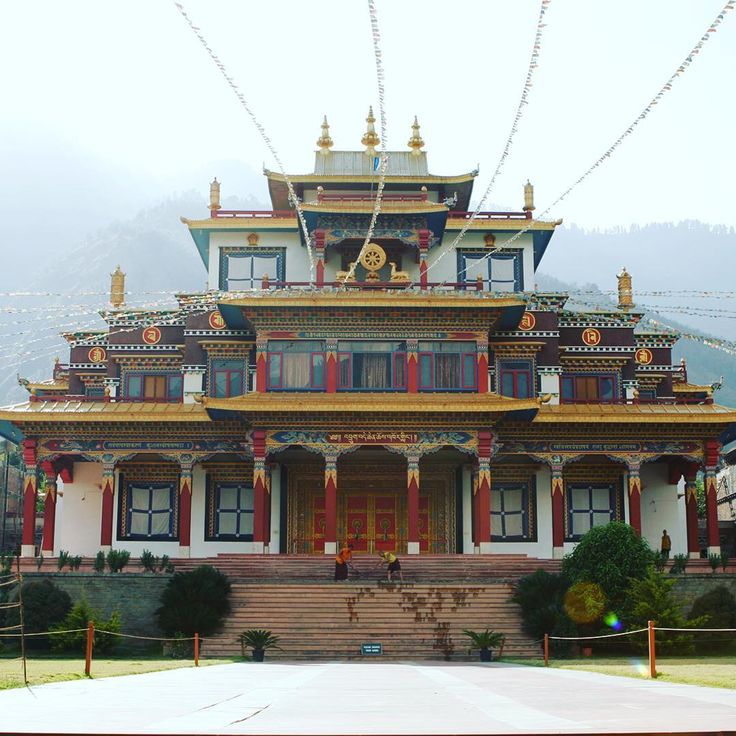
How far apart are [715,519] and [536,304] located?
10.3 metres

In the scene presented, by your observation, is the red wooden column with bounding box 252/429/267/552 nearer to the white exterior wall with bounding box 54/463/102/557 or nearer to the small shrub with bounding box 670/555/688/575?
the white exterior wall with bounding box 54/463/102/557

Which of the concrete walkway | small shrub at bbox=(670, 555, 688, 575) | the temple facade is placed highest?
the temple facade

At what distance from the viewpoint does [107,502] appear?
127ft

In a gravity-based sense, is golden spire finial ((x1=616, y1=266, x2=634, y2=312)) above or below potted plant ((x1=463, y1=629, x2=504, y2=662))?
above

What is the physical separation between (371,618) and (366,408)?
28.4 feet

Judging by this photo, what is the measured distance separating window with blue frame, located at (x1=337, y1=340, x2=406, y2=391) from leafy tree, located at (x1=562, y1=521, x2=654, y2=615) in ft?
35.7

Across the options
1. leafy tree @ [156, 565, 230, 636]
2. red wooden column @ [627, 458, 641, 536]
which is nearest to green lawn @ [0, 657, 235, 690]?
leafy tree @ [156, 565, 230, 636]

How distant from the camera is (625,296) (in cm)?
4422

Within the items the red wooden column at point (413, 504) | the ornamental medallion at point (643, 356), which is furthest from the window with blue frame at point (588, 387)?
the red wooden column at point (413, 504)

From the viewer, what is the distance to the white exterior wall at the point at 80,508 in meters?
41.5

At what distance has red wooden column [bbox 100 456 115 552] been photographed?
38.6 meters

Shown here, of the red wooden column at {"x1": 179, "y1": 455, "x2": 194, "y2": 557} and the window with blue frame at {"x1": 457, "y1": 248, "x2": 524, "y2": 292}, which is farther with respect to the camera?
the window with blue frame at {"x1": 457, "y1": 248, "x2": 524, "y2": 292}

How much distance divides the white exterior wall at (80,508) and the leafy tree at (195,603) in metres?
11.7

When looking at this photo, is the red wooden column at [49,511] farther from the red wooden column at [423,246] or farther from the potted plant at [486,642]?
the potted plant at [486,642]
